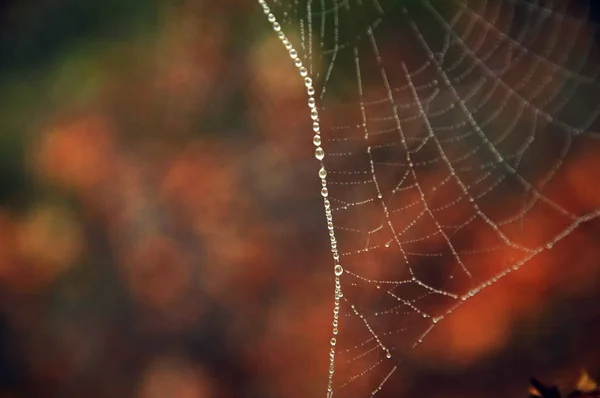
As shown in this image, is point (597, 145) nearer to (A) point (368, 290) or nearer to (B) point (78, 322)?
(A) point (368, 290)

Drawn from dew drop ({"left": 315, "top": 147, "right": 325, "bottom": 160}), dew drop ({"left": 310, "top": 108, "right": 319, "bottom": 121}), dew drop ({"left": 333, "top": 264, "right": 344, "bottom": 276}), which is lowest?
dew drop ({"left": 333, "top": 264, "right": 344, "bottom": 276})

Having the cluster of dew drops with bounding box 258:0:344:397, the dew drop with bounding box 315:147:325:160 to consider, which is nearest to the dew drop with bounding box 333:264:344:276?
the cluster of dew drops with bounding box 258:0:344:397

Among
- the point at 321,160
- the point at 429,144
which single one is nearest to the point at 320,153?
the point at 321,160

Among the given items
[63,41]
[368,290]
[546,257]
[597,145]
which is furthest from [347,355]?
[63,41]

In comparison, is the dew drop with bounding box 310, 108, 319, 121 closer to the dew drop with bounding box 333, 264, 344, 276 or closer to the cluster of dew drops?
the cluster of dew drops

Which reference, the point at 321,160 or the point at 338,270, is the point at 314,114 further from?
the point at 338,270

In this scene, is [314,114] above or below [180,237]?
above

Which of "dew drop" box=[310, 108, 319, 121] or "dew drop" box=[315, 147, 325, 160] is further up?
"dew drop" box=[310, 108, 319, 121]
